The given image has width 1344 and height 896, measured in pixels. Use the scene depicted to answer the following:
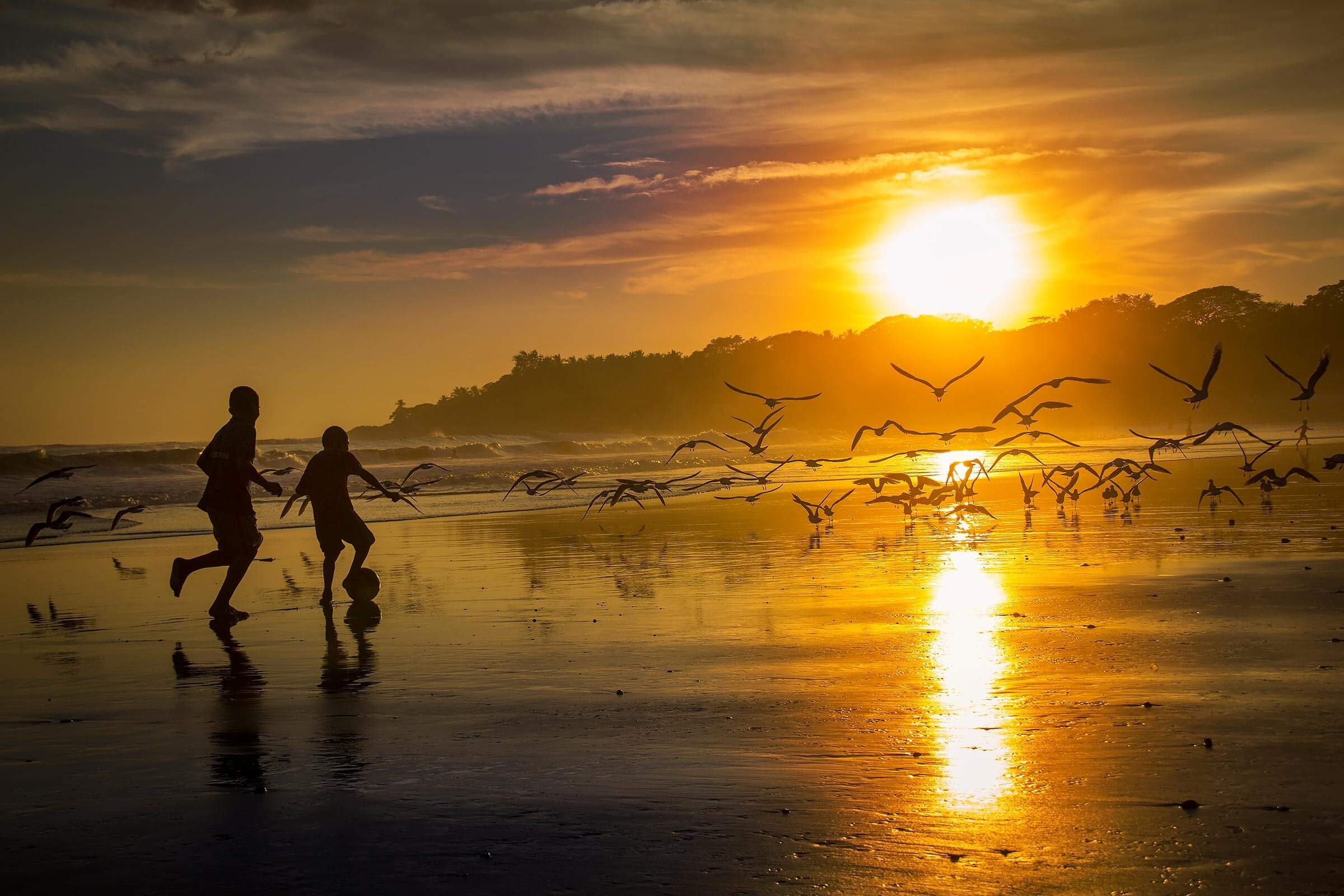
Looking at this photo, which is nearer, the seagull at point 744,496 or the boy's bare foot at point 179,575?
the boy's bare foot at point 179,575

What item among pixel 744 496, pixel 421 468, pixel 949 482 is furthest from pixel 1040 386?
pixel 744 496

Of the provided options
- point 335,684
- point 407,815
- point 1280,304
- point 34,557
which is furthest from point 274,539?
point 1280,304

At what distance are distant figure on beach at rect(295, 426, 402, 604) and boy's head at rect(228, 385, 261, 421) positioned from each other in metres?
0.92

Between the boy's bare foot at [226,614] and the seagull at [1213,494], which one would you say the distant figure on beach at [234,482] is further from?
the seagull at [1213,494]

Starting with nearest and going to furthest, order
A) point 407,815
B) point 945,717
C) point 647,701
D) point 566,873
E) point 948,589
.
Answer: point 566,873
point 407,815
point 945,717
point 647,701
point 948,589

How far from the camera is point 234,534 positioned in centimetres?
957

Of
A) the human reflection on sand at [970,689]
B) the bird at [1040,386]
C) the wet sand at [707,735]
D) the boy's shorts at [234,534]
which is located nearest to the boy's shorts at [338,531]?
the wet sand at [707,735]

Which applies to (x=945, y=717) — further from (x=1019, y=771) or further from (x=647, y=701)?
(x=647, y=701)

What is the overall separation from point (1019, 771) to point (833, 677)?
6.54ft

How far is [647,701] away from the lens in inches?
235

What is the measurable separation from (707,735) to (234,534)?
5.84m

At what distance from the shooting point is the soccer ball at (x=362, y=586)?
9688 mm

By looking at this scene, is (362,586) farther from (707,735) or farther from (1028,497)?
(1028,497)

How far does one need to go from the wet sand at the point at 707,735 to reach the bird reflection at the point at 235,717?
4cm
